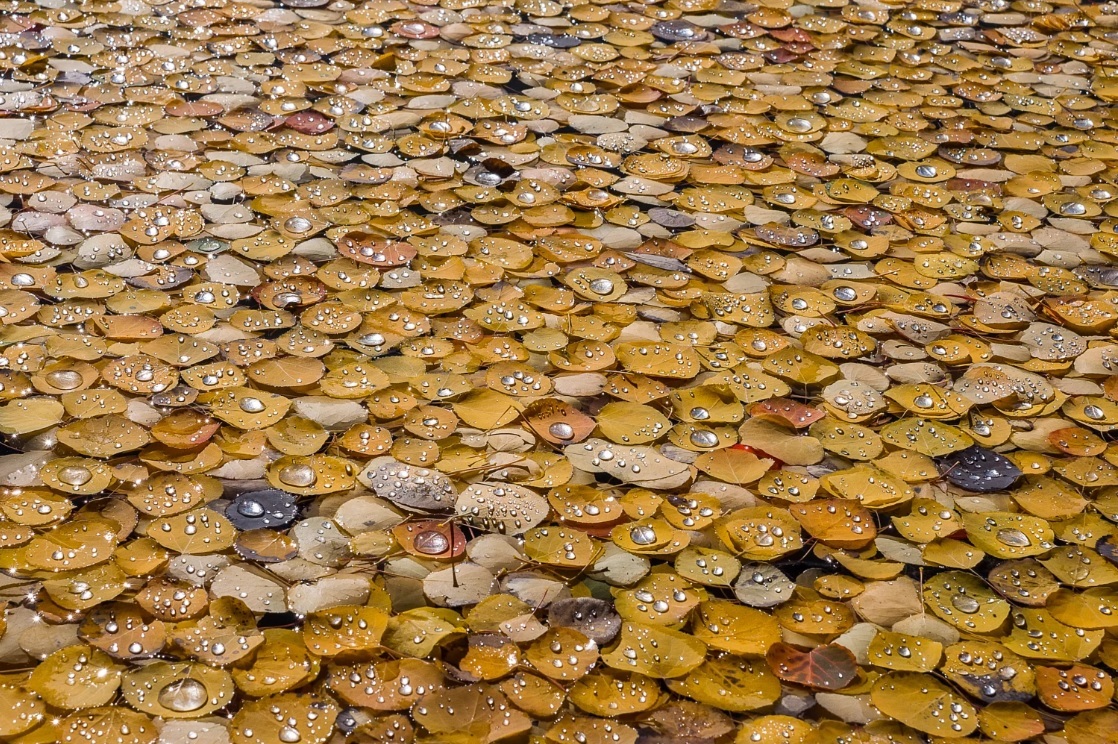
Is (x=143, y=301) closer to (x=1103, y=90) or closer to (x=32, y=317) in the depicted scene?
(x=32, y=317)

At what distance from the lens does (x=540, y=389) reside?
1.56 metres

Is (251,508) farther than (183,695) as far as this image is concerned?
Yes

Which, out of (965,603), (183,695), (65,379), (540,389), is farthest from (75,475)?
(965,603)

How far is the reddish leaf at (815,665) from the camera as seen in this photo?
1193mm

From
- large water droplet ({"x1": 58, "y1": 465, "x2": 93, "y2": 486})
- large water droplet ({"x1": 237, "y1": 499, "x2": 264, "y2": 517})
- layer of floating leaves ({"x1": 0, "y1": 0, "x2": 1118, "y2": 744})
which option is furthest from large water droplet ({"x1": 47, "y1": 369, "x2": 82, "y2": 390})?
large water droplet ({"x1": 237, "y1": 499, "x2": 264, "y2": 517})

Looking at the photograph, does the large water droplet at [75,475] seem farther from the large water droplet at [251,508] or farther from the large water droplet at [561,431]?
the large water droplet at [561,431]

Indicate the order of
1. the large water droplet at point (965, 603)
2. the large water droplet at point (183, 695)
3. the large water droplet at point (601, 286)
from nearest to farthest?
the large water droplet at point (183, 695), the large water droplet at point (965, 603), the large water droplet at point (601, 286)

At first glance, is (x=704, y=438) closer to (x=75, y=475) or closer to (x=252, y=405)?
(x=252, y=405)

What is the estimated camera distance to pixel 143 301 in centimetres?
166

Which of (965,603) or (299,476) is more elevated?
(299,476)

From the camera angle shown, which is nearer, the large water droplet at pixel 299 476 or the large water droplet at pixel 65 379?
the large water droplet at pixel 299 476

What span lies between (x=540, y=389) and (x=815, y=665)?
1.80 ft

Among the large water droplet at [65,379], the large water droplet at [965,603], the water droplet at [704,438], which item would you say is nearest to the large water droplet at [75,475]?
the large water droplet at [65,379]

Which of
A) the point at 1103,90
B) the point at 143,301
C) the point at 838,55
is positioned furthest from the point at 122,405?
the point at 1103,90
